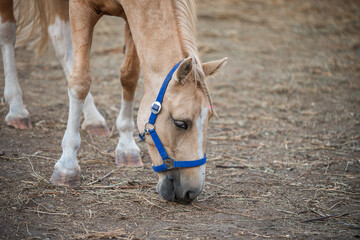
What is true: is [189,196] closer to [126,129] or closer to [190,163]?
[190,163]

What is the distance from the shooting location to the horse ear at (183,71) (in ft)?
8.17

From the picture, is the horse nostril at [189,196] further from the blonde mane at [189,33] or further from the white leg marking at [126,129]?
the white leg marking at [126,129]

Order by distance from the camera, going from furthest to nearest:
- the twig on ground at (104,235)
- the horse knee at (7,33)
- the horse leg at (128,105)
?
the horse knee at (7,33), the horse leg at (128,105), the twig on ground at (104,235)

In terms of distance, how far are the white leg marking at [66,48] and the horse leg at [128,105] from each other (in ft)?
2.23

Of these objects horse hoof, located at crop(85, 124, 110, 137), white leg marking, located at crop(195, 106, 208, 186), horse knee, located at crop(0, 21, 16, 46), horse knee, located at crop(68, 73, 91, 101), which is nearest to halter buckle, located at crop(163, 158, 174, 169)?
white leg marking, located at crop(195, 106, 208, 186)

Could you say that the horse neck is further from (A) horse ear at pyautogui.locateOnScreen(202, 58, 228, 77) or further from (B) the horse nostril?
(B) the horse nostril

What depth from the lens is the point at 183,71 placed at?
2.55 metres

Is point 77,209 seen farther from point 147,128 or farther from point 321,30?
point 321,30

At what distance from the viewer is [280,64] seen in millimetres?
7352

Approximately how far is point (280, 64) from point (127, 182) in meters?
5.04

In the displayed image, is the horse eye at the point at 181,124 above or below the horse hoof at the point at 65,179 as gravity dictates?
above

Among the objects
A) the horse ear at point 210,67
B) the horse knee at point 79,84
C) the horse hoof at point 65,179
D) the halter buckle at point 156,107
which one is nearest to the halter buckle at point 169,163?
the halter buckle at point 156,107

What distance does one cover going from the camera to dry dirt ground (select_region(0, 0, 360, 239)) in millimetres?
2578

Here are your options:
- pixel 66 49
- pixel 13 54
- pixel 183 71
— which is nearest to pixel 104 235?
pixel 183 71
